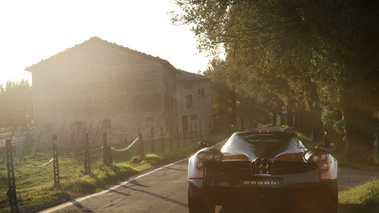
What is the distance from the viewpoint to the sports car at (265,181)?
554 centimetres

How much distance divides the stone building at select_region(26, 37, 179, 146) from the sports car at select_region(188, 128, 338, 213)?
37168 millimetres

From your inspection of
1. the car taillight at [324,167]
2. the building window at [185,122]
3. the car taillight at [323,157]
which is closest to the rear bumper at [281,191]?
the car taillight at [324,167]

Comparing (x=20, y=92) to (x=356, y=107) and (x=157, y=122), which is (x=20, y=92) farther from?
(x=356, y=107)

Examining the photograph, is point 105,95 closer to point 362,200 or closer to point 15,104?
point 362,200

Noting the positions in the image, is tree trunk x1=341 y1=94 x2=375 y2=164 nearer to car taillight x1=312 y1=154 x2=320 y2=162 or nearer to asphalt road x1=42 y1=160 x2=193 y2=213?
asphalt road x1=42 y1=160 x2=193 y2=213

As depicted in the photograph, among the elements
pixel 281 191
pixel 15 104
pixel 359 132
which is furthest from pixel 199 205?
pixel 15 104

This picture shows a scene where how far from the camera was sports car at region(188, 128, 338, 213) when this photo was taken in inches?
218

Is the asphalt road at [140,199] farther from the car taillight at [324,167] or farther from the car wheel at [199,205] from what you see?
the car taillight at [324,167]

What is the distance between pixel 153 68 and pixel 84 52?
7.02 metres

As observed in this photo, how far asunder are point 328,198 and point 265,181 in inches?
33.6

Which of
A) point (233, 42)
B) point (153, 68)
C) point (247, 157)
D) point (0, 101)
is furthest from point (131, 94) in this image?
point (0, 101)

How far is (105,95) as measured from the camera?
143ft

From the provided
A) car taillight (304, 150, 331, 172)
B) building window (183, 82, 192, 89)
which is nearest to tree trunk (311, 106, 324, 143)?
car taillight (304, 150, 331, 172)

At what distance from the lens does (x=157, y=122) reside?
4319 centimetres
